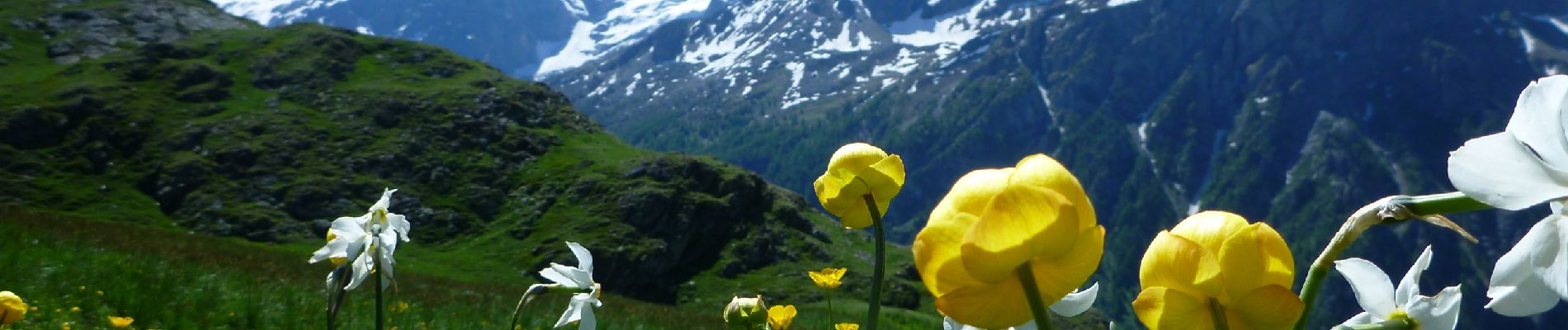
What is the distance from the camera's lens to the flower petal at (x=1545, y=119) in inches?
38.4

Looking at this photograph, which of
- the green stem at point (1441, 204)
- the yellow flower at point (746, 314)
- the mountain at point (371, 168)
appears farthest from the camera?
the mountain at point (371, 168)

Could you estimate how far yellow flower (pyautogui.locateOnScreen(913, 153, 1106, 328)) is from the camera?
105cm

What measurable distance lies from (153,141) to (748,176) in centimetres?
3244

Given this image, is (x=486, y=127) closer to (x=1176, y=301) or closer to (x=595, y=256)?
(x=595, y=256)

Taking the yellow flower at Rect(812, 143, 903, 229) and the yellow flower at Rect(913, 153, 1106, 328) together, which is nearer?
the yellow flower at Rect(913, 153, 1106, 328)

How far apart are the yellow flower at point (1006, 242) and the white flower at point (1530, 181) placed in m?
0.37

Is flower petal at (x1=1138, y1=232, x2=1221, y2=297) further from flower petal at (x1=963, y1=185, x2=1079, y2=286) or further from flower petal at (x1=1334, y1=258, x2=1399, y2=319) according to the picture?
flower petal at (x1=1334, y1=258, x2=1399, y2=319)

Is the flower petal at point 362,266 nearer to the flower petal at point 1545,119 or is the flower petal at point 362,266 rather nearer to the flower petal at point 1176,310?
the flower petal at point 1176,310

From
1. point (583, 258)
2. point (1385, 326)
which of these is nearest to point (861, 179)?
point (1385, 326)

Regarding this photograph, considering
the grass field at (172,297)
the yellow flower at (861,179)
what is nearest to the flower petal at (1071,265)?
the yellow flower at (861,179)

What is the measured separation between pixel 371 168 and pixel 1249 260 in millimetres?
57610

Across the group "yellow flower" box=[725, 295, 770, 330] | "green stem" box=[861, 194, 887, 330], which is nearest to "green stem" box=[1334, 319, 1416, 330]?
"green stem" box=[861, 194, 887, 330]

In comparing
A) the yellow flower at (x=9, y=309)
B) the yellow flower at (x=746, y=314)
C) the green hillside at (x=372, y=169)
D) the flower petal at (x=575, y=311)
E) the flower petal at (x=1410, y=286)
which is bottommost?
the green hillside at (x=372, y=169)

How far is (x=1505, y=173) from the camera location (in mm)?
942
